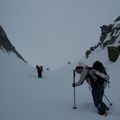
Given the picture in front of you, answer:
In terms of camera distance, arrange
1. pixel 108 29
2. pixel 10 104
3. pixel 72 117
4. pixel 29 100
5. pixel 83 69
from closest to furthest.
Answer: pixel 72 117 → pixel 10 104 → pixel 83 69 → pixel 29 100 → pixel 108 29

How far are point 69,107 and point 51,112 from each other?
4.78ft

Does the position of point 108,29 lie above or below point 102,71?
above

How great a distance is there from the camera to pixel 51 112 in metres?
10.1

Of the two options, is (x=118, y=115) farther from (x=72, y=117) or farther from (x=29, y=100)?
(x=29, y=100)

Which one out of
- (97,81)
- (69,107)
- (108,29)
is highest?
(108,29)

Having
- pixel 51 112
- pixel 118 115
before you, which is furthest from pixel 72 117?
pixel 118 115

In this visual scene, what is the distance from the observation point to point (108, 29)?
147 feet

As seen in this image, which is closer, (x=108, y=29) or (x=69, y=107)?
(x=69, y=107)

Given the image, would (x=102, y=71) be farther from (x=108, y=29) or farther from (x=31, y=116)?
(x=108, y=29)

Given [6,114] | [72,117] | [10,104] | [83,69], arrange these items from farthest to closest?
[83,69]
[10,104]
[72,117]
[6,114]

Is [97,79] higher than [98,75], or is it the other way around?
[98,75]

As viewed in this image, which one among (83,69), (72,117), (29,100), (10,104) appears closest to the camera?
(72,117)

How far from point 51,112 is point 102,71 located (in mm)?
2652

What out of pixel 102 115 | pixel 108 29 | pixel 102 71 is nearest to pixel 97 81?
pixel 102 71
